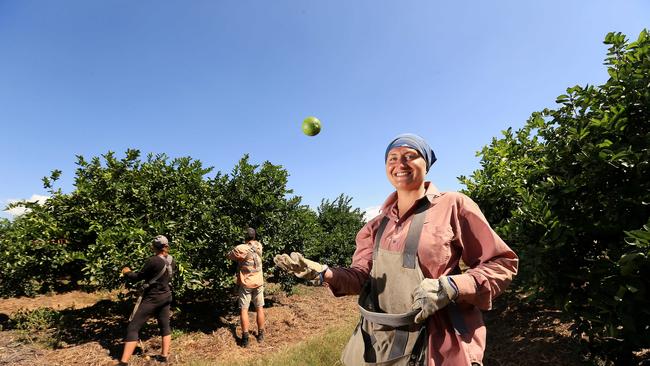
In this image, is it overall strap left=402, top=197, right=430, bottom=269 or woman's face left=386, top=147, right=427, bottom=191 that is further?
woman's face left=386, top=147, right=427, bottom=191

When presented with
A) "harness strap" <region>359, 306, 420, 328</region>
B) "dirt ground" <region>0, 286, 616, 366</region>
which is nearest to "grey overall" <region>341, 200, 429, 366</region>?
"harness strap" <region>359, 306, 420, 328</region>

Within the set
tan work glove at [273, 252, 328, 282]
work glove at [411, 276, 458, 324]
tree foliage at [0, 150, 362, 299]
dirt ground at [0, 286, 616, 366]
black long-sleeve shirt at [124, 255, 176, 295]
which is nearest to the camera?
work glove at [411, 276, 458, 324]

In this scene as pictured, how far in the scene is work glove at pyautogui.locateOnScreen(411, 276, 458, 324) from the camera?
5.33ft

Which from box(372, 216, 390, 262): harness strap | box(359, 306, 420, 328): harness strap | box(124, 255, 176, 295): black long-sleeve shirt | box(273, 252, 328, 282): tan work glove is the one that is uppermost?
box(124, 255, 176, 295): black long-sleeve shirt

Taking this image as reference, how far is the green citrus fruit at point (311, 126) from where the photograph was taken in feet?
18.0

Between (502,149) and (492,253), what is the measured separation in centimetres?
550

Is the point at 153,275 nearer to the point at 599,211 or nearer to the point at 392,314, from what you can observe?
the point at 392,314

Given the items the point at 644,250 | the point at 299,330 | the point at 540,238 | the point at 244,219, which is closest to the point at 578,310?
the point at 540,238

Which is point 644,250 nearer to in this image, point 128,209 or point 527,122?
point 527,122

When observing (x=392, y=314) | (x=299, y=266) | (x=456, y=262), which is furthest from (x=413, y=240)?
(x=299, y=266)

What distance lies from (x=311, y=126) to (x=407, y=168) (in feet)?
11.8

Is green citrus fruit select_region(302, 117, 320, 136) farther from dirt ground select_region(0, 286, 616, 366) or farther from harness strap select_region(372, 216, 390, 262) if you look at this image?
dirt ground select_region(0, 286, 616, 366)

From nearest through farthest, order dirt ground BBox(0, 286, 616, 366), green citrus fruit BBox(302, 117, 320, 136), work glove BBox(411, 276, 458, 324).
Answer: work glove BBox(411, 276, 458, 324), dirt ground BBox(0, 286, 616, 366), green citrus fruit BBox(302, 117, 320, 136)

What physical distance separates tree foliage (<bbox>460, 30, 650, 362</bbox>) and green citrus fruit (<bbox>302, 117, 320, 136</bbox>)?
3.21 metres
